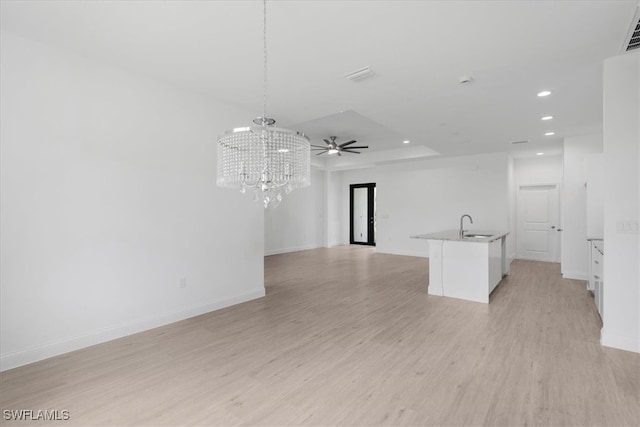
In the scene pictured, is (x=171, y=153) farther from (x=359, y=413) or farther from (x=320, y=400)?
(x=359, y=413)

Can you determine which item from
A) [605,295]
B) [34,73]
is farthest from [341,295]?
[34,73]

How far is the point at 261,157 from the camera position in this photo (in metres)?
2.46

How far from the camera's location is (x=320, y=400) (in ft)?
6.95

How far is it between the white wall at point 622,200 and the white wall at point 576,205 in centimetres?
354

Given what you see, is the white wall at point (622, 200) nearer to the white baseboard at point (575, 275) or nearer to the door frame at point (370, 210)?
the white baseboard at point (575, 275)

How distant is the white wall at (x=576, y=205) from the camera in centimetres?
575

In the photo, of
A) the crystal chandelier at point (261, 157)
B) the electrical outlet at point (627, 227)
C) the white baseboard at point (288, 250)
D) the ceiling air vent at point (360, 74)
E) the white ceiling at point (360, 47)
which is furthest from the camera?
the white baseboard at point (288, 250)

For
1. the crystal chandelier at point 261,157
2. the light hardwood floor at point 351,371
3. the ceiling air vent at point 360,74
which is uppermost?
the ceiling air vent at point 360,74

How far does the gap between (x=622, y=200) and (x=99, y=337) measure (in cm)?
521

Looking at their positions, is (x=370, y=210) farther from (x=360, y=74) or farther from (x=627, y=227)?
(x=627, y=227)

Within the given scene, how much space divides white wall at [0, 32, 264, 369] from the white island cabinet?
3.20 metres

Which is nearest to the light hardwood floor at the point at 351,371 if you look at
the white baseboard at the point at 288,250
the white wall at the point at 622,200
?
the white wall at the point at 622,200

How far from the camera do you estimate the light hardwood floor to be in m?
1.99

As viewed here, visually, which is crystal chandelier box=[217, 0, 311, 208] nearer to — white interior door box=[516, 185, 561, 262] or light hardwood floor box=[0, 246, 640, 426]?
light hardwood floor box=[0, 246, 640, 426]
